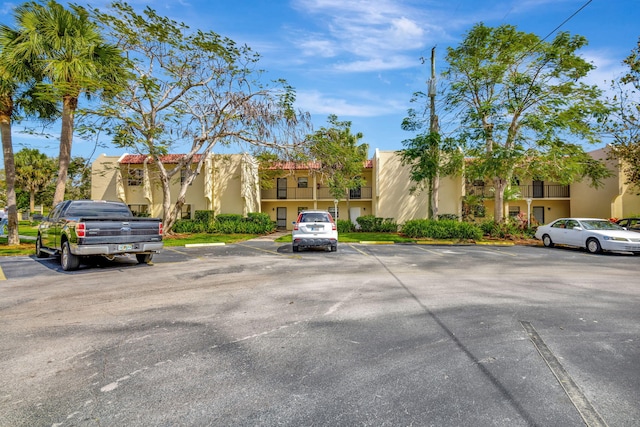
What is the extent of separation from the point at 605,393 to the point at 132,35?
21550 mm

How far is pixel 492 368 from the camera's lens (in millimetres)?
3344

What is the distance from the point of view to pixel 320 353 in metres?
3.74

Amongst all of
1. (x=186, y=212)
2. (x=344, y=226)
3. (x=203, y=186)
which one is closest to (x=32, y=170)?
(x=186, y=212)

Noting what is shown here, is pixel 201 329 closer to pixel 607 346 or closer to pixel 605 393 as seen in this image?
pixel 605 393

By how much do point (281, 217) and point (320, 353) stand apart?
2824cm

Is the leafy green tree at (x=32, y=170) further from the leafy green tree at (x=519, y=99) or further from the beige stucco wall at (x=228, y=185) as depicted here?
the leafy green tree at (x=519, y=99)

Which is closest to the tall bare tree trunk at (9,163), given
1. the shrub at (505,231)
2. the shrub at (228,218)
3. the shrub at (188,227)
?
the shrub at (188,227)

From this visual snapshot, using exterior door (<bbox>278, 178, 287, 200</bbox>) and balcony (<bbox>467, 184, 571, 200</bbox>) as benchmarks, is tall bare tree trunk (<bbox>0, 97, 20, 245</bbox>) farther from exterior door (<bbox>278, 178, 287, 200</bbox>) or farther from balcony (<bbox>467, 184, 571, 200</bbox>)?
balcony (<bbox>467, 184, 571, 200</bbox>)

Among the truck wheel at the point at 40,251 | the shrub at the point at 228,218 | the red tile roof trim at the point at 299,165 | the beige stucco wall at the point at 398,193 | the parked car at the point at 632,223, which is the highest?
the red tile roof trim at the point at 299,165

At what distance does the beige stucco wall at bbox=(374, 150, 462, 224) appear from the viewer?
86.7 feet

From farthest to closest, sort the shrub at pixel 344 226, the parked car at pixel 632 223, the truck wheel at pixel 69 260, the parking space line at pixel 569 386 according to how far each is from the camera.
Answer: the shrub at pixel 344 226, the parked car at pixel 632 223, the truck wheel at pixel 69 260, the parking space line at pixel 569 386

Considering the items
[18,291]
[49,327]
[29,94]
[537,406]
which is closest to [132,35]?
[29,94]

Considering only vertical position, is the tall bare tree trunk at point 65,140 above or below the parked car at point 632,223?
above

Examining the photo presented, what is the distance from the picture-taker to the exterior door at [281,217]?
31609 millimetres
